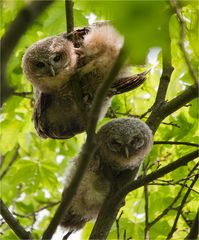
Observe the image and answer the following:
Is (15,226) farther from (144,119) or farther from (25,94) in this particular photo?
(25,94)

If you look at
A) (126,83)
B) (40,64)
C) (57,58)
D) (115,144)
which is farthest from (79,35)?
(115,144)

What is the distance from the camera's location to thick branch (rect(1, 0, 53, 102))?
120 centimetres

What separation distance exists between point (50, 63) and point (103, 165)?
954mm

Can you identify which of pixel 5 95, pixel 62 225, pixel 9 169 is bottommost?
pixel 9 169

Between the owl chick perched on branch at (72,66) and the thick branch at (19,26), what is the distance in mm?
2146

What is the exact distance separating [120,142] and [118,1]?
2.93m

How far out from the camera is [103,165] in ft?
13.3

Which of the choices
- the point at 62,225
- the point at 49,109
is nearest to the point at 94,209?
the point at 62,225

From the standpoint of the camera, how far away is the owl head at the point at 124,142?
389 centimetres

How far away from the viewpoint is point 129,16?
115 centimetres

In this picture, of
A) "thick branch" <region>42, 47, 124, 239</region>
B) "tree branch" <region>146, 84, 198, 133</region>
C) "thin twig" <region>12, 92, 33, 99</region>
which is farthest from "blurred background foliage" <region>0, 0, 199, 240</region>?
"thick branch" <region>42, 47, 124, 239</region>

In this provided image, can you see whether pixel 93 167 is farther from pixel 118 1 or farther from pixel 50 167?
pixel 118 1

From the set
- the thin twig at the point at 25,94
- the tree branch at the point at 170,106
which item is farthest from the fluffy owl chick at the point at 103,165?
the thin twig at the point at 25,94

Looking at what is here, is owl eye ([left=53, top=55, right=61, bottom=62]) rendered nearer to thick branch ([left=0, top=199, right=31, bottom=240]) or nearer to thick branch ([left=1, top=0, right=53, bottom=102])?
thick branch ([left=0, top=199, right=31, bottom=240])
